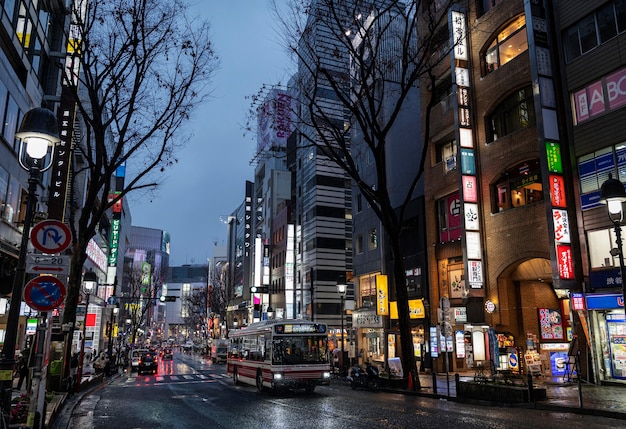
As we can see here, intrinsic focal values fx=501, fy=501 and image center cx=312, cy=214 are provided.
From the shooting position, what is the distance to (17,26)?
2177 centimetres

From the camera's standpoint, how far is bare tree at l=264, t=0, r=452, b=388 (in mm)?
20953

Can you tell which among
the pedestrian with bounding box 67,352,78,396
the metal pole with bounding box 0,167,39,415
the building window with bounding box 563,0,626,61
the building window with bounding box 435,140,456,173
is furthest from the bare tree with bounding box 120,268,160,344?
the metal pole with bounding box 0,167,39,415

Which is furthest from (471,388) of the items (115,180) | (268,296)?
(115,180)

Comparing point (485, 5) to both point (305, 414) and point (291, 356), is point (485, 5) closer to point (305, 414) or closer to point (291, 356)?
point (291, 356)

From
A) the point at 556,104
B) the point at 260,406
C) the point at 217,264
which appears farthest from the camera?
the point at 217,264

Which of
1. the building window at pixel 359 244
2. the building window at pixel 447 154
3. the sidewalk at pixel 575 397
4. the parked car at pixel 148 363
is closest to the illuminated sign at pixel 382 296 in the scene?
the building window at pixel 359 244

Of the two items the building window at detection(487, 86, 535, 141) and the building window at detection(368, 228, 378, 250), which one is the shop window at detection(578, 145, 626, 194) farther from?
the building window at detection(368, 228, 378, 250)

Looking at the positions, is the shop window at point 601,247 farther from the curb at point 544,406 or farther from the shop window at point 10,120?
the shop window at point 10,120

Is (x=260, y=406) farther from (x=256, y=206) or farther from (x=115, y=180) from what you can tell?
(x=256, y=206)

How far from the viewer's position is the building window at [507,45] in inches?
1040

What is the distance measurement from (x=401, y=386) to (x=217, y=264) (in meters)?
124

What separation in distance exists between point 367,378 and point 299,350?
168 inches

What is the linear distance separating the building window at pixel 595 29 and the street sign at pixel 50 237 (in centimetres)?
2199

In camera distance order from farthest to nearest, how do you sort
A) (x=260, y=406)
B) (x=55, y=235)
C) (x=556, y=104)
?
1. (x=556, y=104)
2. (x=260, y=406)
3. (x=55, y=235)
